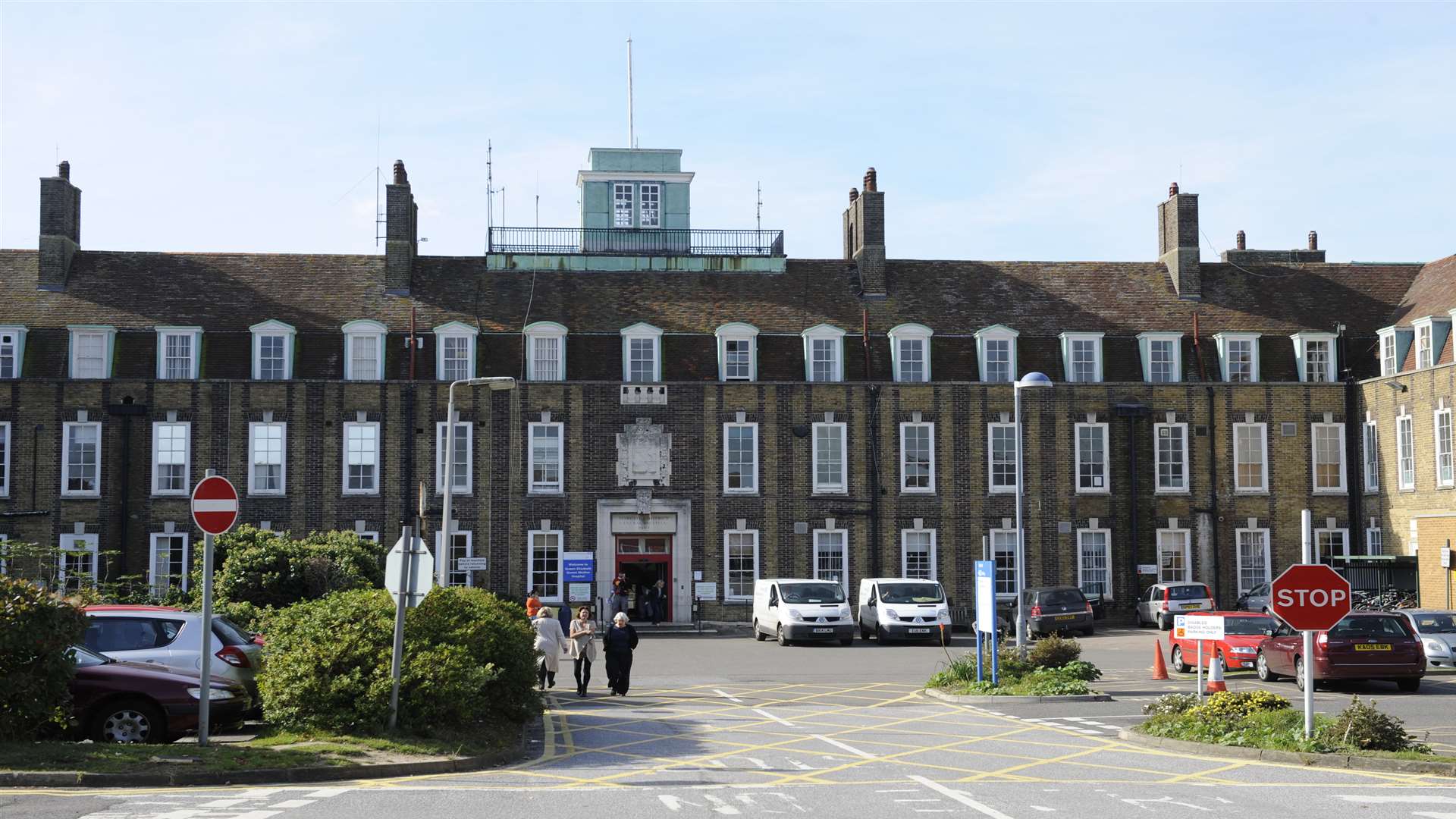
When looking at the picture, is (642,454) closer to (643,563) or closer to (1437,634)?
(643,563)

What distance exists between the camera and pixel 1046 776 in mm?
15180

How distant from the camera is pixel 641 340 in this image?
4641cm

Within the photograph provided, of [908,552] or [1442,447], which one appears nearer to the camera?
[1442,447]

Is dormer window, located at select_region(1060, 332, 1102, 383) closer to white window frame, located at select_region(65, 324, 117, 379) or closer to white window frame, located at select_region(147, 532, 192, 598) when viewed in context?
white window frame, located at select_region(147, 532, 192, 598)

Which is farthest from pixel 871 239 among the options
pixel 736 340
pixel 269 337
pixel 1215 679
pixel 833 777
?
Result: pixel 833 777

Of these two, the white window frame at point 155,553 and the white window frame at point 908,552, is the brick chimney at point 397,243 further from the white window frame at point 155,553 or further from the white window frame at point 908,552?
the white window frame at point 908,552

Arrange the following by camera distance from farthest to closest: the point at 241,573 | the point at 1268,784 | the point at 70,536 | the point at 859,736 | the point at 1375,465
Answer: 1. the point at 1375,465
2. the point at 70,536
3. the point at 241,573
4. the point at 859,736
5. the point at 1268,784

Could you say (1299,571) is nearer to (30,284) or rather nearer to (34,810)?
(34,810)

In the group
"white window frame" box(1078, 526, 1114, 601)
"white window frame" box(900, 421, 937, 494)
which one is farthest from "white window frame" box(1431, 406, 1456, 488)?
"white window frame" box(900, 421, 937, 494)

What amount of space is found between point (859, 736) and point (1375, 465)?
1287 inches

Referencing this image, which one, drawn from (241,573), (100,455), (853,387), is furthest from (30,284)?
(853,387)

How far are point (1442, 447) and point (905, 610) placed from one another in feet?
52.1

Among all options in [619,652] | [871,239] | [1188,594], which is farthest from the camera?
[871,239]

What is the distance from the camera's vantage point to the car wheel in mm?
17000
